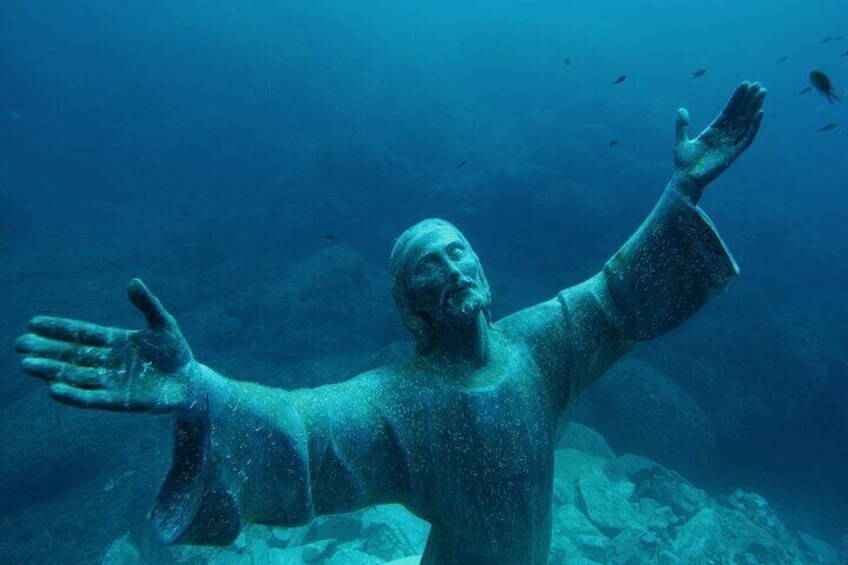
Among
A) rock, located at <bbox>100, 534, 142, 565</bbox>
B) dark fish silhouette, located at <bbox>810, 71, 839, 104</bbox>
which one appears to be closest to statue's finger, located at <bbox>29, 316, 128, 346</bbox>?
rock, located at <bbox>100, 534, 142, 565</bbox>

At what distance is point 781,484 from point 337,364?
11402mm

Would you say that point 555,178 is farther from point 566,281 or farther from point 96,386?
point 96,386

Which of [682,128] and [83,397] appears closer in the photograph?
[83,397]

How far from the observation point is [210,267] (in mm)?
17688

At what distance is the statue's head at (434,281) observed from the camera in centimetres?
230

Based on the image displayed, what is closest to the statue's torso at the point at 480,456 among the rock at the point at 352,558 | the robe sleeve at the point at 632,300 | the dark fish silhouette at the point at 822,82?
the robe sleeve at the point at 632,300

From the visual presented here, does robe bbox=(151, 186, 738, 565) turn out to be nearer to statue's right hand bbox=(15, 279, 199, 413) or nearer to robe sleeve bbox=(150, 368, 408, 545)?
robe sleeve bbox=(150, 368, 408, 545)

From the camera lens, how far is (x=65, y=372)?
162cm

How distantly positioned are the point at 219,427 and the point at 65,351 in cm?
60

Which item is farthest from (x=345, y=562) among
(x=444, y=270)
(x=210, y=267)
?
(x=210, y=267)

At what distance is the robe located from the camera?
1905 millimetres

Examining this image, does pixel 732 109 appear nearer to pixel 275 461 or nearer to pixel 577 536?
pixel 275 461

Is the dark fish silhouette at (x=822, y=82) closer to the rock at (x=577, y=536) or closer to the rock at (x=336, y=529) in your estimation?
the rock at (x=577, y=536)

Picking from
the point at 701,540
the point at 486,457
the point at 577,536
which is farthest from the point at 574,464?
the point at 486,457
